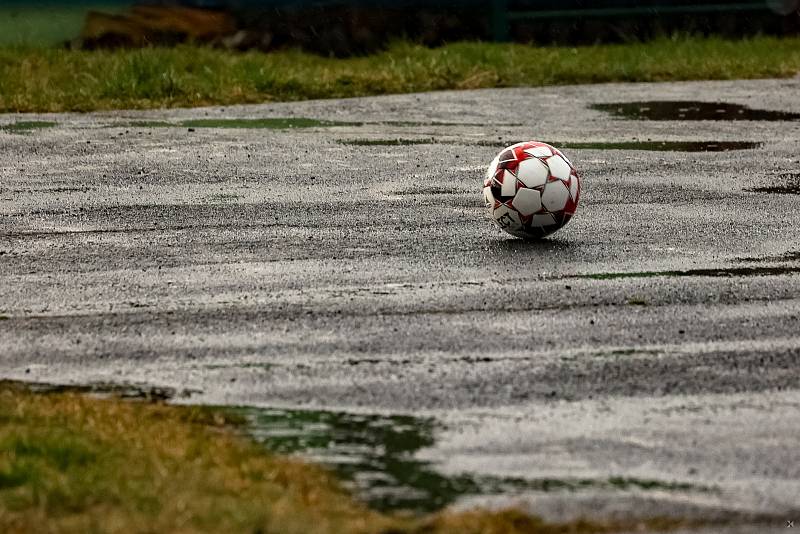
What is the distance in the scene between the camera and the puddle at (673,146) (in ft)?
44.4

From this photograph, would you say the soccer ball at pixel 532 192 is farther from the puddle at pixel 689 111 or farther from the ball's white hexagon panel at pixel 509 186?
the puddle at pixel 689 111

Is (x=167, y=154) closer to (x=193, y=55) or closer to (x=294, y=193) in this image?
(x=294, y=193)

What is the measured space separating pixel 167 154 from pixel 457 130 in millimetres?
3233

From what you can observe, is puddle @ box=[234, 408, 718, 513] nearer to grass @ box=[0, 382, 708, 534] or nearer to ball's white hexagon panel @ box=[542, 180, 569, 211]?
grass @ box=[0, 382, 708, 534]

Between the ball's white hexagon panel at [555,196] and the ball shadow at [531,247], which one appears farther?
the ball's white hexagon panel at [555,196]

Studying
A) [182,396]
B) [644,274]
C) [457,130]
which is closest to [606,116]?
[457,130]

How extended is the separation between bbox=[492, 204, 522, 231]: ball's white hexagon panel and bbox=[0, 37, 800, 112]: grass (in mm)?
8324

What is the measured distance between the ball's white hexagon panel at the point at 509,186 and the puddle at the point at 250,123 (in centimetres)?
613

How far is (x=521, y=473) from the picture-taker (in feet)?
16.3

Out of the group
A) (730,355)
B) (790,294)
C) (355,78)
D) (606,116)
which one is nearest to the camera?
(730,355)

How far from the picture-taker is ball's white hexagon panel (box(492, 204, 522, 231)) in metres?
9.09

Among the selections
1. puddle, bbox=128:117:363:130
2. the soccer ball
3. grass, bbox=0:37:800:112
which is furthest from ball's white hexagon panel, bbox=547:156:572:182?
grass, bbox=0:37:800:112

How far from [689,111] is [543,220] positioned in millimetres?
8027

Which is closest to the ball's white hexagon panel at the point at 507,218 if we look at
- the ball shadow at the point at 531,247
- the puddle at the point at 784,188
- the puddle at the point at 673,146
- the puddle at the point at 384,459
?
the ball shadow at the point at 531,247
